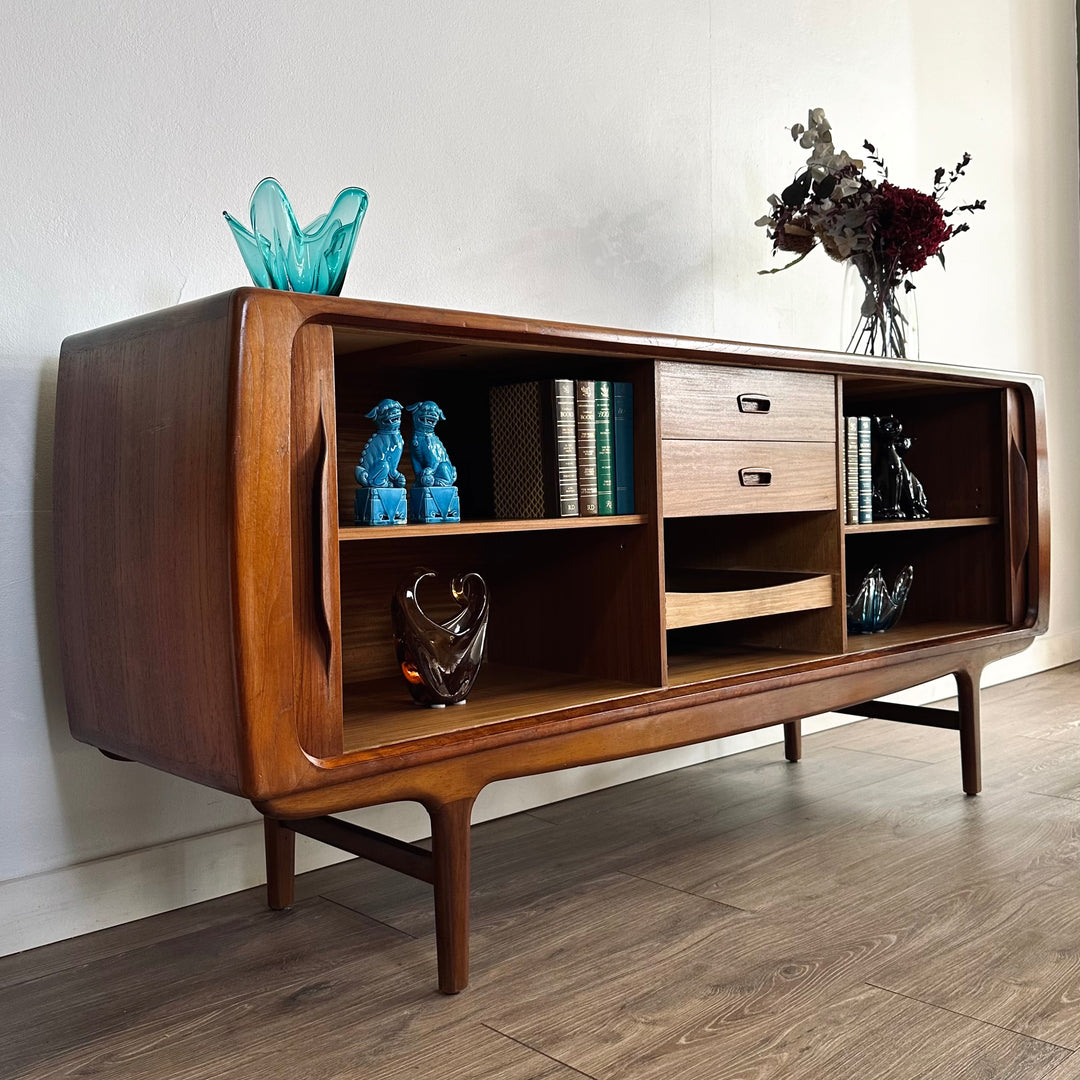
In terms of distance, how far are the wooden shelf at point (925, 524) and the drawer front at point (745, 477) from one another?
0.11 metres

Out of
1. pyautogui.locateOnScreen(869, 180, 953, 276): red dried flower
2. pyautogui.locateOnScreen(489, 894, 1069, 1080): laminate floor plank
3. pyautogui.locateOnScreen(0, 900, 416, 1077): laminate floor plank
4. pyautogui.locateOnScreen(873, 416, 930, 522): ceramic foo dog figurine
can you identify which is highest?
pyautogui.locateOnScreen(869, 180, 953, 276): red dried flower

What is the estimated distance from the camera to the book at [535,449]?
5.24 ft

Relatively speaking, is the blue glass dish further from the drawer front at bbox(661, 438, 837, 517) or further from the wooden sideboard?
the drawer front at bbox(661, 438, 837, 517)

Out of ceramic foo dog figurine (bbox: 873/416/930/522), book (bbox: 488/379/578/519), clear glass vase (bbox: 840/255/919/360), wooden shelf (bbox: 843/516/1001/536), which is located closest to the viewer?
book (bbox: 488/379/578/519)

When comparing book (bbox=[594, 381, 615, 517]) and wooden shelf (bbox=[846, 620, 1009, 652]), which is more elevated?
book (bbox=[594, 381, 615, 517])

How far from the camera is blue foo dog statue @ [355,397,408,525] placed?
144cm

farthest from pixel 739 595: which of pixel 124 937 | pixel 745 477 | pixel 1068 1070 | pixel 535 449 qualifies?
pixel 124 937

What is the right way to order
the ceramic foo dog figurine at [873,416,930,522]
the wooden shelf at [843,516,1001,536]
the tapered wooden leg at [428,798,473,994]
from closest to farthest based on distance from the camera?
1. the tapered wooden leg at [428,798,473,994]
2. the wooden shelf at [843,516,1001,536]
3. the ceramic foo dog figurine at [873,416,930,522]

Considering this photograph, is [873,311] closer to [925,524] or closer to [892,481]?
[892,481]

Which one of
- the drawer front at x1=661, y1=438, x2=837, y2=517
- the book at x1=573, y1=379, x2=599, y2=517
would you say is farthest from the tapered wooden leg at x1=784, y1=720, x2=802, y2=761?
the book at x1=573, y1=379, x2=599, y2=517

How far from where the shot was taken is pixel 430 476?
151 cm

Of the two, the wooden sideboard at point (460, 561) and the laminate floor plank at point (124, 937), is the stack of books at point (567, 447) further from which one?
the laminate floor plank at point (124, 937)

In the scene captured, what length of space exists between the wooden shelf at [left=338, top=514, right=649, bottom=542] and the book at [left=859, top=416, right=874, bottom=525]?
2.15 ft

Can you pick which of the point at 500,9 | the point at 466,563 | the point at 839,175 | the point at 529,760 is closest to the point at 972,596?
the point at 839,175
